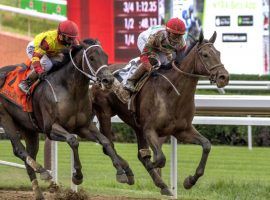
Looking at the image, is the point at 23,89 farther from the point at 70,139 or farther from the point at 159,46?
the point at 159,46

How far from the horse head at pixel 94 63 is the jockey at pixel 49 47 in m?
0.15

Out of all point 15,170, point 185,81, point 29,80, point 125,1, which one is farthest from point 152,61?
point 125,1

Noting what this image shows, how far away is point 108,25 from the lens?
1742 centimetres

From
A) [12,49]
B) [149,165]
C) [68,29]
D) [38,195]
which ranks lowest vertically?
[38,195]

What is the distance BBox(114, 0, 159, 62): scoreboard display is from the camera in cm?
1723

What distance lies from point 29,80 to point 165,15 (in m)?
8.64

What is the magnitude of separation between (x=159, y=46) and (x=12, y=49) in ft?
27.8

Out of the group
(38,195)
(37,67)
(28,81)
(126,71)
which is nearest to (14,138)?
(28,81)

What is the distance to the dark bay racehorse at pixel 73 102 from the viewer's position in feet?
28.4

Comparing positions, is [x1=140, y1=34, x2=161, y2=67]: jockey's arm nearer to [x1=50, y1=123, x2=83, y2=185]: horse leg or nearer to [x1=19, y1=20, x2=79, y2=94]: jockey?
[x1=19, y1=20, x2=79, y2=94]: jockey

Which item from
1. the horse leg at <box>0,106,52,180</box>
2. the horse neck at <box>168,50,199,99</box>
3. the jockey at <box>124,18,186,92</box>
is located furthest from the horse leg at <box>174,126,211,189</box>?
the horse leg at <box>0,106,52,180</box>

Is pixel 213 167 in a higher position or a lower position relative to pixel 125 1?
lower

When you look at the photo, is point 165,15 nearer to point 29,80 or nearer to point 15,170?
point 15,170

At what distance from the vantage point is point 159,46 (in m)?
9.22
